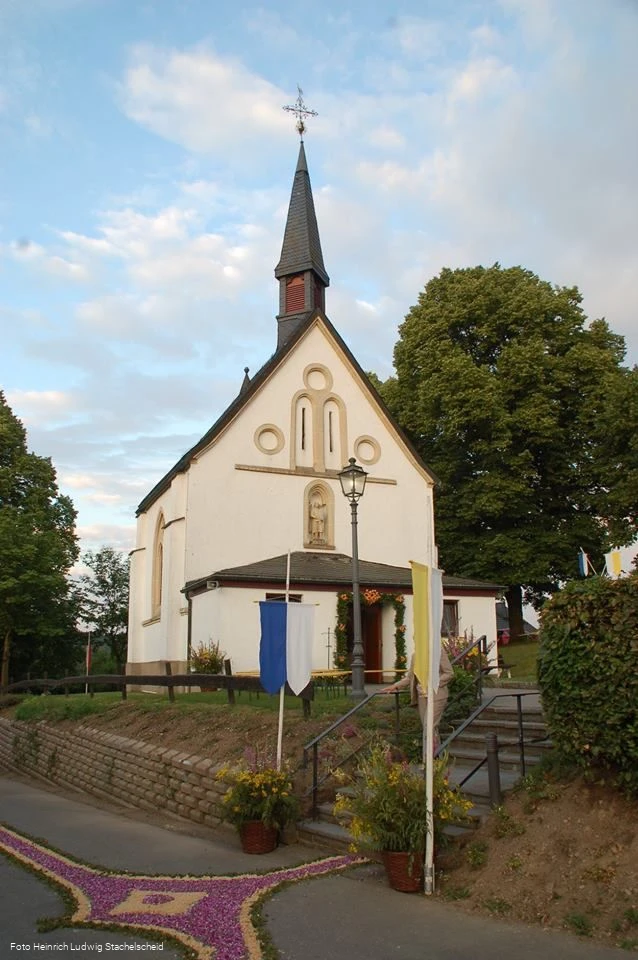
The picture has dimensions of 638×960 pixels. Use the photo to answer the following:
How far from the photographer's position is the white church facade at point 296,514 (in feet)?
75.6

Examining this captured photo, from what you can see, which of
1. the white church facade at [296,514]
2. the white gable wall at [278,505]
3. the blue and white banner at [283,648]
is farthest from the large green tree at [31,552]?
the blue and white banner at [283,648]

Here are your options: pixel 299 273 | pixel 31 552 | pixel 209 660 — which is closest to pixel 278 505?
pixel 209 660

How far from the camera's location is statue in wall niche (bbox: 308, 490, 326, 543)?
26375 millimetres

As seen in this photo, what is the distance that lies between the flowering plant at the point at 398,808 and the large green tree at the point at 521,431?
80.1ft

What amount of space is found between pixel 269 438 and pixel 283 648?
56.5 feet

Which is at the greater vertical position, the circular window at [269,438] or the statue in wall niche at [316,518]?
the circular window at [269,438]

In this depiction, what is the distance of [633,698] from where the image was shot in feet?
20.1

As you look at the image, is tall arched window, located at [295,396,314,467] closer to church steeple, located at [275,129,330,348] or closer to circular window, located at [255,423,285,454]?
circular window, located at [255,423,285,454]

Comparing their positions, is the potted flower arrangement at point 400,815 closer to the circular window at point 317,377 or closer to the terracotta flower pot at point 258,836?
the terracotta flower pot at point 258,836

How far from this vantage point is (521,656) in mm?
27359

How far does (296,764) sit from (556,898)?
4555 millimetres

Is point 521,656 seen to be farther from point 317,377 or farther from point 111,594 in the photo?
point 111,594

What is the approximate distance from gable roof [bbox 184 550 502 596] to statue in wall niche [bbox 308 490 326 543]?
0.62 meters

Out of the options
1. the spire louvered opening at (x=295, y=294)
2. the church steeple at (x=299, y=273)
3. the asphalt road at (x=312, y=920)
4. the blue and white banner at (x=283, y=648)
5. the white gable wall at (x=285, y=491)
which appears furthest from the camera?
the spire louvered opening at (x=295, y=294)
